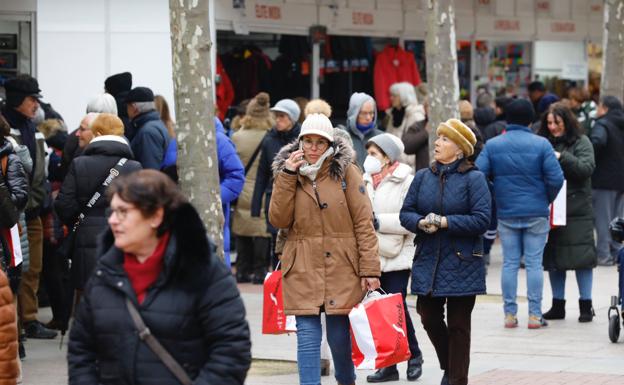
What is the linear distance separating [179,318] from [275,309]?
3.96m

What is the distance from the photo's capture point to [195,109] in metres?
9.69

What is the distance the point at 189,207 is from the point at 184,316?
0.38 metres

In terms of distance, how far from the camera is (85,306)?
4.89 metres

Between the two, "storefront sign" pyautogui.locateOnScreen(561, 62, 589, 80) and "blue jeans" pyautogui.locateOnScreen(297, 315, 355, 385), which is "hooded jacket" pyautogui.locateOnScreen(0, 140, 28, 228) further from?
"storefront sign" pyautogui.locateOnScreen(561, 62, 589, 80)

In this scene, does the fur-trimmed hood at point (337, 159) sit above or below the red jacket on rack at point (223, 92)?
below

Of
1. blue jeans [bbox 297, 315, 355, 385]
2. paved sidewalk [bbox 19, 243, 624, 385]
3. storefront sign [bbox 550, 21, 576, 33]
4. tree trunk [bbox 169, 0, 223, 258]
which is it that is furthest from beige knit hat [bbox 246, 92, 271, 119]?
storefront sign [bbox 550, 21, 576, 33]

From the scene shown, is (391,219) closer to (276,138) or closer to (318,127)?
(318,127)

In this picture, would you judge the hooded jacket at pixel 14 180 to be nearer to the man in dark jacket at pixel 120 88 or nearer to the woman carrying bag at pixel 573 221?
the man in dark jacket at pixel 120 88

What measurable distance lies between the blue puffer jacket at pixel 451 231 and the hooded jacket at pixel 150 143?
9.90 ft

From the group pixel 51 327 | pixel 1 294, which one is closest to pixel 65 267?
pixel 51 327

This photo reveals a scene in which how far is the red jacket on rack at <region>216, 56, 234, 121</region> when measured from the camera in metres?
17.9

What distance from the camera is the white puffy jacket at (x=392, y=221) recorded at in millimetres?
9258

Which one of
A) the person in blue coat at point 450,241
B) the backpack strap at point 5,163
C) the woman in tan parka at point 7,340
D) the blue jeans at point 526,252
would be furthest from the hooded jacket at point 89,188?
the blue jeans at point 526,252

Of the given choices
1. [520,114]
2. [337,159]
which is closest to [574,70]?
[520,114]
